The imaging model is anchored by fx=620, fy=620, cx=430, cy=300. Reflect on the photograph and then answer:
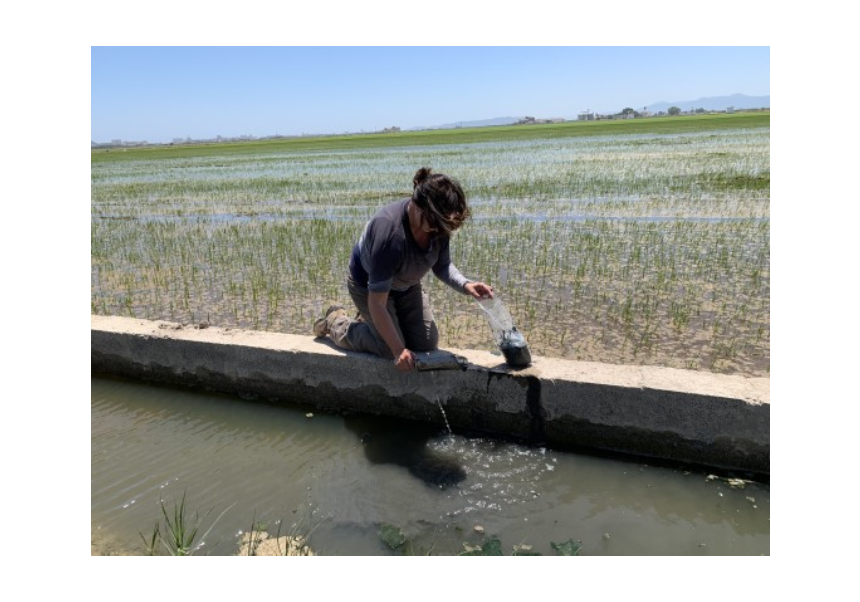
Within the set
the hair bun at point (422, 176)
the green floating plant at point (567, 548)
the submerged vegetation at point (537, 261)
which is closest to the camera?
the green floating plant at point (567, 548)

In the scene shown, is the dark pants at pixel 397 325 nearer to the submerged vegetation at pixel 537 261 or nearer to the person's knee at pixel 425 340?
the person's knee at pixel 425 340

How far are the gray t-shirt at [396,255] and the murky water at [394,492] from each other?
2.88 feet

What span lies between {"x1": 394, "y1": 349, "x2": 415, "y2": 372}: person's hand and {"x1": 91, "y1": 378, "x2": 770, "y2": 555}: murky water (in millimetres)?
464

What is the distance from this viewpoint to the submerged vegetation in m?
4.53

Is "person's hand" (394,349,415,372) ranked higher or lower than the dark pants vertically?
lower

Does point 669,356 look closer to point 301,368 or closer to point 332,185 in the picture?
point 301,368

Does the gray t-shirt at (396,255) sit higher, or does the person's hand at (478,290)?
the gray t-shirt at (396,255)

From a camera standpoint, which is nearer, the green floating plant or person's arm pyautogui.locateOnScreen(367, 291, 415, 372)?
the green floating plant

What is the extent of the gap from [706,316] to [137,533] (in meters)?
4.01

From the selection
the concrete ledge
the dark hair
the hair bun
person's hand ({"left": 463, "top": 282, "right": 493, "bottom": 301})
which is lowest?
the concrete ledge

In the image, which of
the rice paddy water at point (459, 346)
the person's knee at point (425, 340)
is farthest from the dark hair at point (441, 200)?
the rice paddy water at point (459, 346)

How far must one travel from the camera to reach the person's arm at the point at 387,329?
10.1ft

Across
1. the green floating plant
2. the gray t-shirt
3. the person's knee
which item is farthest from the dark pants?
the green floating plant

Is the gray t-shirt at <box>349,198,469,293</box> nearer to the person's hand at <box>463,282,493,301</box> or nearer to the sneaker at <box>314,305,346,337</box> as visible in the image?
the person's hand at <box>463,282,493,301</box>
